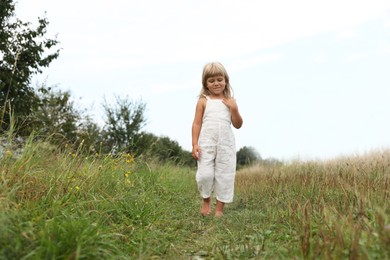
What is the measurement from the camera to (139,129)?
75.4ft

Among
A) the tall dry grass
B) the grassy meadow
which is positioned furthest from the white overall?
the tall dry grass

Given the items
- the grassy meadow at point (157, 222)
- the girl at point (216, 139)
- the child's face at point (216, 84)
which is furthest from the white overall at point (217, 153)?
the grassy meadow at point (157, 222)

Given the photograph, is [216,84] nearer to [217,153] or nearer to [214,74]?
[214,74]

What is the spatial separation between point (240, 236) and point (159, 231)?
0.78m

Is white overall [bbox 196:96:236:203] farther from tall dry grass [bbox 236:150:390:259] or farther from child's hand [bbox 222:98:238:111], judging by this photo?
→ tall dry grass [bbox 236:150:390:259]

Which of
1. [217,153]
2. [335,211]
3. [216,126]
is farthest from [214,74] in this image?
[335,211]

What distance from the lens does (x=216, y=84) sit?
534 cm

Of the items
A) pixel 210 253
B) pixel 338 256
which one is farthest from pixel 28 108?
pixel 338 256

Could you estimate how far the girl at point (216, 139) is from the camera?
5.27m

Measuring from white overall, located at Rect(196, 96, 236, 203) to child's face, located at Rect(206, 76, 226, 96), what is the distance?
19 centimetres

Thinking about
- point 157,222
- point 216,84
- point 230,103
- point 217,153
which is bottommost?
point 157,222

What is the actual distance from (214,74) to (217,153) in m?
1.04

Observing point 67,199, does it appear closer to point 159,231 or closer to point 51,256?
point 159,231

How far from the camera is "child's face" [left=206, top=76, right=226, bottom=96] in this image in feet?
17.5
